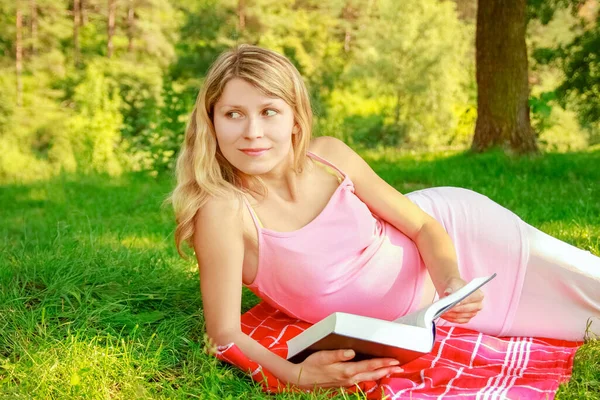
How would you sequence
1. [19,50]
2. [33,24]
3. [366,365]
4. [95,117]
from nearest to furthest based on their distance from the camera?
[366,365] → [95,117] → [19,50] → [33,24]

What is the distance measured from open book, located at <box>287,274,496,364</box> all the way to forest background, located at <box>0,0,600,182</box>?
1240 centimetres

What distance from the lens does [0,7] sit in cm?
2238

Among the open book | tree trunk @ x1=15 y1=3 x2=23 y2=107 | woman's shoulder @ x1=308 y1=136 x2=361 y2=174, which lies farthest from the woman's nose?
tree trunk @ x1=15 y1=3 x2=23 y2=107

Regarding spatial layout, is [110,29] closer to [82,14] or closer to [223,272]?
[82,14]

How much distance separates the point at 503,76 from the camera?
7.64 metres

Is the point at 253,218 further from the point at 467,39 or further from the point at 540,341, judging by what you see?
the point at 467,39

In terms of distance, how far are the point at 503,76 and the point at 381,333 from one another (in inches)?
251

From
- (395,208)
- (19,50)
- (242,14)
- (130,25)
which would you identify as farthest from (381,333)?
(242,14)

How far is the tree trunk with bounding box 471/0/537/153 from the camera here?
7.52 meters

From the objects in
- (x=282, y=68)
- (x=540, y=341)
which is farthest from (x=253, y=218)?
(x=540, y=341)

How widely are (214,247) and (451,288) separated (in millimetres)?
728

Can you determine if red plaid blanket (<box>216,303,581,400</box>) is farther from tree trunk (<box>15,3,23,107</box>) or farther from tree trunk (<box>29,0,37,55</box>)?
tree trunk (<box>29,0,37,55</box>)

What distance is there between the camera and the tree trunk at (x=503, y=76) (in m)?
7.52

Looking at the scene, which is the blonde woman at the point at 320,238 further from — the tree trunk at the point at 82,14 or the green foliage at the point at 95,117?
the tree trunk at the point at 82,14
